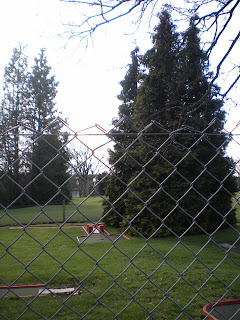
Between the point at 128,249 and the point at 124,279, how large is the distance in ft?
6.90

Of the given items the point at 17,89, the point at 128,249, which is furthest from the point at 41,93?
the point at 128,249

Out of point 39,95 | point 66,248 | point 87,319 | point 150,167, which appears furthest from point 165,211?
point 39,95

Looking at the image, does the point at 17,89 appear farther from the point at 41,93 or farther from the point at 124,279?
the point at 124,279

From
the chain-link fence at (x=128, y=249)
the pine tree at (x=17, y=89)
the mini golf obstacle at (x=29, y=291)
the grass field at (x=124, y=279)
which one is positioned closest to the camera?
the chain-link fence at (x=128, y=249)

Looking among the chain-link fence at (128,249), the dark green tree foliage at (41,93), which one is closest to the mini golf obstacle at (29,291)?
the chain-link fence at (128,249)

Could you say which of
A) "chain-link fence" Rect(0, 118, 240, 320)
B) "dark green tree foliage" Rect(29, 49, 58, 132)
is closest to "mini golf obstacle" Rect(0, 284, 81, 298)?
"chain-link fence" Rect(0, 118, 240, 320)

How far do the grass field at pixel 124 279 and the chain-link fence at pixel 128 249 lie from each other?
15mm

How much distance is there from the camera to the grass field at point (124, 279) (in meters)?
2.16

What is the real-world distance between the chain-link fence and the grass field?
15 millimetres

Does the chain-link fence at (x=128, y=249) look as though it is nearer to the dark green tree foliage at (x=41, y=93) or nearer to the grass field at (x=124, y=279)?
the grass field at (x=124, y=279)

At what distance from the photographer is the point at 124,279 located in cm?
398

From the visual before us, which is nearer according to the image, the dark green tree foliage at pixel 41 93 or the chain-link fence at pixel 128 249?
the chain-link fence at pixel 128 249

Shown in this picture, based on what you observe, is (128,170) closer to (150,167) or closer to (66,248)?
(150,167)

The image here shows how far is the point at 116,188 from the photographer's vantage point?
9.98 meters
